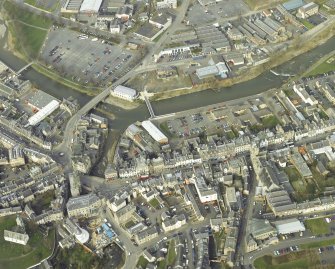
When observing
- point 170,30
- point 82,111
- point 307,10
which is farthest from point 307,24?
point 82,111

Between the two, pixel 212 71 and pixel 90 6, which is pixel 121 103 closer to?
pixel 212 71

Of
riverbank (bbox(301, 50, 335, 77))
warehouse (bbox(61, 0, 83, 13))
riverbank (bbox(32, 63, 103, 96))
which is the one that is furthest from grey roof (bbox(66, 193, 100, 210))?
warehouse (bbox(61, 0, 83, 13))

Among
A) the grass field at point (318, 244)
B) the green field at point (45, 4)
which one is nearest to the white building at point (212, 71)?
the grass field at point (318, 244)

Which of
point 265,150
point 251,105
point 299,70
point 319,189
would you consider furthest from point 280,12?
point 319,189

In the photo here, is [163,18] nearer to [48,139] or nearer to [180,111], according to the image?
[180,111]

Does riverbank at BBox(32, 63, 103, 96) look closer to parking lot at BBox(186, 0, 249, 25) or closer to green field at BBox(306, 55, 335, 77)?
parking lot at BBox(186, 0, 249, 25)

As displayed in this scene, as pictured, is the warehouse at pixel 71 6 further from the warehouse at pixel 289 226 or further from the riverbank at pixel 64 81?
the warehouse at pixel 289 226

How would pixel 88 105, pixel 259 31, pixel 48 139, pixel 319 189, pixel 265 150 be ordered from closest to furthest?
1. pixel 319 189
2. pixel 265 150
3. pixel 48 139
4. pixel 88 105
5. pixel 259 31
